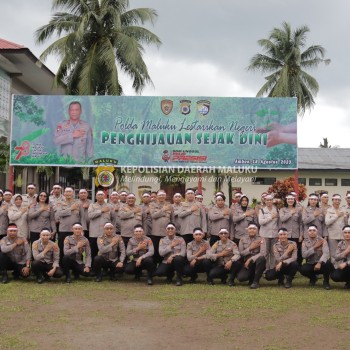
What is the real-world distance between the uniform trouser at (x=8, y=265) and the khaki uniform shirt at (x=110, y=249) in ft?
4.09

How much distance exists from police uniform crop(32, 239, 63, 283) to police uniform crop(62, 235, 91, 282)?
0.13 metres

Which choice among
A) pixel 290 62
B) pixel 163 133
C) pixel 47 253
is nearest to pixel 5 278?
pixel 47 253

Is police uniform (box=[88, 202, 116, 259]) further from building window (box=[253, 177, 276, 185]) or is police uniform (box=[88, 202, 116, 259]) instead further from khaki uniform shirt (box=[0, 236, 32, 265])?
building window (box=[253, 177, 276, 185])

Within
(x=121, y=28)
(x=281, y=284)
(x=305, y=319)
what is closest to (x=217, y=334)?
(x=305, y=319)

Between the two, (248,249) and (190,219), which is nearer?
(248,249)

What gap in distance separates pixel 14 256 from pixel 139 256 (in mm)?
1988

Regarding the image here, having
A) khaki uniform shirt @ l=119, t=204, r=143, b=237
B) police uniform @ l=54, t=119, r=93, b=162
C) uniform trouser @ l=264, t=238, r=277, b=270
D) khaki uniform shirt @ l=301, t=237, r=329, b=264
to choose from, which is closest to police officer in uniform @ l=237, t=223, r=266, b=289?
uniform trouser @ l=264, t=238, r=277, b=270

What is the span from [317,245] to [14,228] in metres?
4.78

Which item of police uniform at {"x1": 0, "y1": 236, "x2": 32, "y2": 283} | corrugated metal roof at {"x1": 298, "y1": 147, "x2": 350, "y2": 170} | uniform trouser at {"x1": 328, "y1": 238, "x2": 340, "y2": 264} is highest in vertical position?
corrugated metal roof at {"x1": 298, "y1": 147, "x2": 350, "y2": 170}

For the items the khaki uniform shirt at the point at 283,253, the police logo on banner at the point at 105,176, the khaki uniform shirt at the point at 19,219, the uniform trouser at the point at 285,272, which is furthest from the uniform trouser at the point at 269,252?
the police logo on banner at the point at 105,176

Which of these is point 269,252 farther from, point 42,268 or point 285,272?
point 42,268

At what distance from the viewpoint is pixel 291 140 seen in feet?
45.4

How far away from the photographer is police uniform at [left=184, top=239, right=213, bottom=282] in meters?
8.66

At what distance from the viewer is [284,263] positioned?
27.6ft
